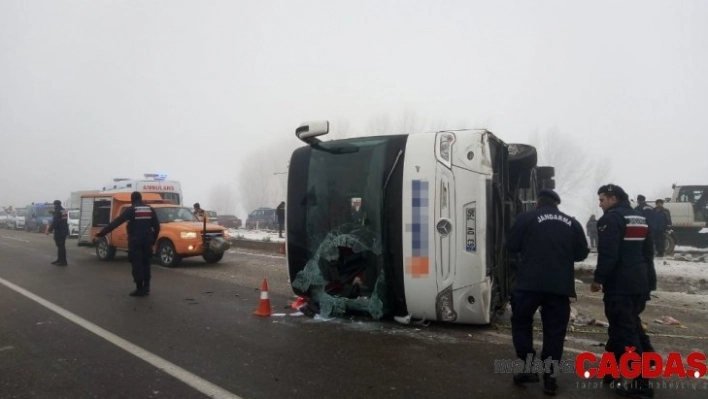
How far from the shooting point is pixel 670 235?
15.2 metres

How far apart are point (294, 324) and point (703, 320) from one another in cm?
582

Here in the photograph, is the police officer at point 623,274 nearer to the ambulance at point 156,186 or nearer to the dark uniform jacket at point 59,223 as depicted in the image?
the dark uniform jacket at point 59,223

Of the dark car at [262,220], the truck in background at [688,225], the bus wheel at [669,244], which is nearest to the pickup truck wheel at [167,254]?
the bus wheel at [669,244]

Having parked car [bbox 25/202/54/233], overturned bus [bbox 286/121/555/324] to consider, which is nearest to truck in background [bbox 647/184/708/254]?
overturned bus [bbox 286/121/555/324]

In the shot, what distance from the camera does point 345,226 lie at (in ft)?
19.7

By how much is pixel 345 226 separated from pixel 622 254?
10.3 feet

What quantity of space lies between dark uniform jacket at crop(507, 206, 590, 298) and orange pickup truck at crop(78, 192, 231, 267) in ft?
31.8

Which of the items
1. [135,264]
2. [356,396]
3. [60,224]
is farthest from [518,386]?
[60,224]

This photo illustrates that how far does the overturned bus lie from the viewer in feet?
17.3

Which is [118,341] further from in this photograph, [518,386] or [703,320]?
[703,320]

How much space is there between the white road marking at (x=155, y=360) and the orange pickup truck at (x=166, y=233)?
5009 millimetres

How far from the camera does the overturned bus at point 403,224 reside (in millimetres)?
5270

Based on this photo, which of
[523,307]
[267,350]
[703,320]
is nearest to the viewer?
[523,307]

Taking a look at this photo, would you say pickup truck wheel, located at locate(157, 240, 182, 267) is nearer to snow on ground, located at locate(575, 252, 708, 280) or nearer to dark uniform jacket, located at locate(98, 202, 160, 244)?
dark uniform jacket, located at locate(98, 202, 160, 244)
